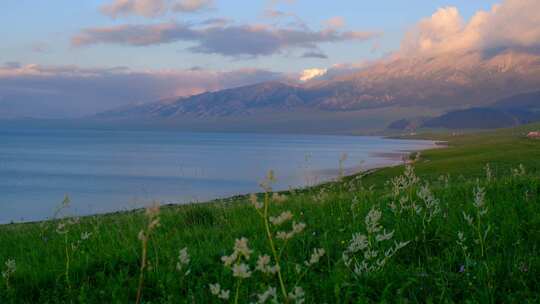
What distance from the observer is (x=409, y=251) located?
5727mm

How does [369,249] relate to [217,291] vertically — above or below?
below

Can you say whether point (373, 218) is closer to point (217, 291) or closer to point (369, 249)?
point (369, 249)

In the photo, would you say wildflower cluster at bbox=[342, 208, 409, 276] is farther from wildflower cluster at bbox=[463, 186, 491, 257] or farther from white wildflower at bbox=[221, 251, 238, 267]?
white wildflower at bbox=[221, 251, 238, 267]

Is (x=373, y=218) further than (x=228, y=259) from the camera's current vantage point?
Yes

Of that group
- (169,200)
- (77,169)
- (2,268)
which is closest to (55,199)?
(169,200)

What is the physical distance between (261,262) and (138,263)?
13.1ft

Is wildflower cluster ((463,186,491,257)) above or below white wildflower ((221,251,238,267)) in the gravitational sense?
below

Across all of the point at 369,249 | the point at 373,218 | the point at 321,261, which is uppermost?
the point at 373,218

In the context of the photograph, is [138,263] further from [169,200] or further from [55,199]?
[55,199]

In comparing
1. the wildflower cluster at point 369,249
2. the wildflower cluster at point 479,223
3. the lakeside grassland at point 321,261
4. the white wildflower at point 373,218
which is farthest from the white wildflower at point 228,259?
the wildflower cluster at point 479,223

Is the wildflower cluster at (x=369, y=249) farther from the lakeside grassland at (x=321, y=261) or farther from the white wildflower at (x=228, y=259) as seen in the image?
the white wildflower at (x=228, y=259)

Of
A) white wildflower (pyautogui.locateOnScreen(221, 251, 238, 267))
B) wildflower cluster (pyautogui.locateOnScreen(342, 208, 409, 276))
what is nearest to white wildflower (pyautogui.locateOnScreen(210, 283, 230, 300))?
white wildflower (pyautogui.locateOnScreen(221, 251, 238, 267))

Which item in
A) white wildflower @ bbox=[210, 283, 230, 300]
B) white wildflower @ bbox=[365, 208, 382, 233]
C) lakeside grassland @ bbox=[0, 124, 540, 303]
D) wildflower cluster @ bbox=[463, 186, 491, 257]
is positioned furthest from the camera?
wildflower cluster @ bbox=[463, 186, 491, 257]

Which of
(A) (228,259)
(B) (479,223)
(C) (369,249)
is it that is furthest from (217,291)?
(B) (479,223)
